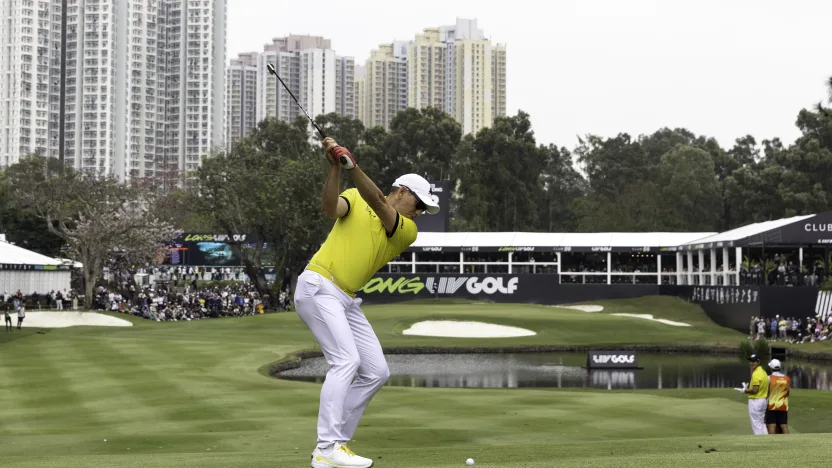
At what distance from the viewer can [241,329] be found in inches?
2196

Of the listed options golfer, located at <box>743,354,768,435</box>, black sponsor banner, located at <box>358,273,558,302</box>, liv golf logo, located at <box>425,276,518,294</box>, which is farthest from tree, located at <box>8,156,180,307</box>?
golfer, located at <box>743,354,768,435</box>

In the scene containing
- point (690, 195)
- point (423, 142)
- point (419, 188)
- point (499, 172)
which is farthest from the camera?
point (423, 142)

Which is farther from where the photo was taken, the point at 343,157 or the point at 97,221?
the point at 97,221

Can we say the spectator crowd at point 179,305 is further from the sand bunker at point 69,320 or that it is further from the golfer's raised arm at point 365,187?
the golfer's raised arm at point 365,187

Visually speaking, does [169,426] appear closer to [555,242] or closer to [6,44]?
[555,242]

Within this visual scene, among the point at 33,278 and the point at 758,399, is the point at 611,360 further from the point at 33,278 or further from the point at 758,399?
the point at 33,278

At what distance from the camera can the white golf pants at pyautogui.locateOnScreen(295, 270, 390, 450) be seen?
924 centimetres

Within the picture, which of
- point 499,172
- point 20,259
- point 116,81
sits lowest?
point 20,259

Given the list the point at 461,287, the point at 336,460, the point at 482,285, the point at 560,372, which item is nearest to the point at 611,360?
the point at 560,372

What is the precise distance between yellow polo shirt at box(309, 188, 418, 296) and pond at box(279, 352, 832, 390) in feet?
85.9

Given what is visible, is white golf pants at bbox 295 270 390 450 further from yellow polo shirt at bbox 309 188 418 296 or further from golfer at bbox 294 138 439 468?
yellow polo shirt at bbox 309 188 418 296

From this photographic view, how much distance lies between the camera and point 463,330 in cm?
5738

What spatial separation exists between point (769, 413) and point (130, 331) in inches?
1576

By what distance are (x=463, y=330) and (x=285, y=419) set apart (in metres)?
35.5
